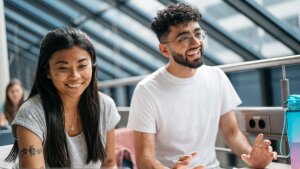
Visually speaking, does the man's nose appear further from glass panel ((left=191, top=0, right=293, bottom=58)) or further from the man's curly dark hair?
glass panel ((left=191, top=0, right=293, bottom=58))

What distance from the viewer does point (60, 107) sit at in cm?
A: 137

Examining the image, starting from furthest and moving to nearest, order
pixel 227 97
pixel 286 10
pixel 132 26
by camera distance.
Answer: pixel 132 26 < pixel 286 10 < pixel 227 97

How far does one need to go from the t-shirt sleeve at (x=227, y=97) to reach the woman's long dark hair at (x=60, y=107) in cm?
64

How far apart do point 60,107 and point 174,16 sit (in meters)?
0.68

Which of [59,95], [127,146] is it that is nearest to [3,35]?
[127,146]

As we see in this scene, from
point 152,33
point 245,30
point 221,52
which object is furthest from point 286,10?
point 152,33

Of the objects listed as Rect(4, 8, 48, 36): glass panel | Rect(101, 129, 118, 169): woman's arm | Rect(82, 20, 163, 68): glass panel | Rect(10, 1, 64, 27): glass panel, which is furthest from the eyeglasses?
Rect(4, 8, 48, 36): glass panel

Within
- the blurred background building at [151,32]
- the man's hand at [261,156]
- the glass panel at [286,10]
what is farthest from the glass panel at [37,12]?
the man's hand at [261,156]

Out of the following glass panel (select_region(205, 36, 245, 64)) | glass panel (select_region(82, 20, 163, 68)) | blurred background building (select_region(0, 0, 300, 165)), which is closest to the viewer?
blurred background building (select_region(0, 0, 300, 165))

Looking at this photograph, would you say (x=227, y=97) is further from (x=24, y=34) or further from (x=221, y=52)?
(x=24, y=34)

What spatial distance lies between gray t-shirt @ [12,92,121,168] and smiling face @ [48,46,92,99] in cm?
12

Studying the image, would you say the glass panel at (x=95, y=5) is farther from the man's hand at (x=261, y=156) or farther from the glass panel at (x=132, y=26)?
the man's hand at (x=261, y=156)

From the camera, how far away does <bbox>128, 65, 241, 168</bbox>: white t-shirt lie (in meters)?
1.64

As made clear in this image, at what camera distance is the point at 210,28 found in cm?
550
